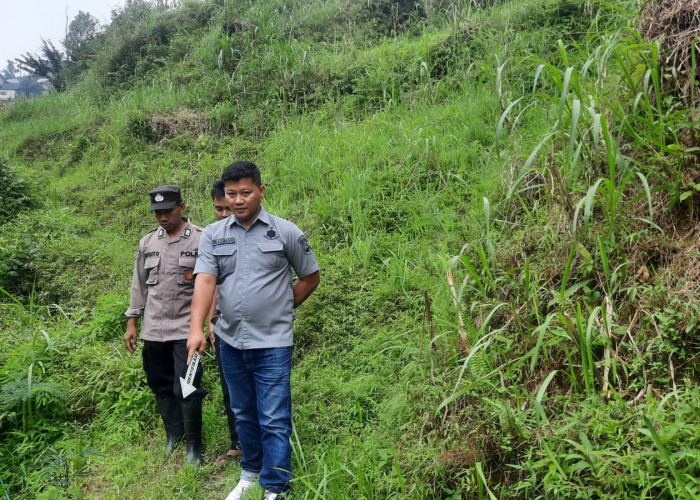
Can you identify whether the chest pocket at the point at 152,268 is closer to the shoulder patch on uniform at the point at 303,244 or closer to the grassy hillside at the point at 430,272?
the grassy hillside at the point at 430,272

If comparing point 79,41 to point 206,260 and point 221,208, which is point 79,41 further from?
point 206,260

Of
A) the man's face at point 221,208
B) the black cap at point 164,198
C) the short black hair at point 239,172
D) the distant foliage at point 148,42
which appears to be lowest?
the man's face at point 221,208

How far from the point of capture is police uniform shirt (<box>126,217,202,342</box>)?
159 inches

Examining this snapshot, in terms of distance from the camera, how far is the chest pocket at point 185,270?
4117 mm

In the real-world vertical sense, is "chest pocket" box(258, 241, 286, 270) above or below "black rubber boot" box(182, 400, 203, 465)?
above

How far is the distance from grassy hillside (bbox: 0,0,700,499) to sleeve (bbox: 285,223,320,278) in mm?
758

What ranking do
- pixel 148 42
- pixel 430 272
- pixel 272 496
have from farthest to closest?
1. pixel 148 42
2. pixel 430 272
3. pixel 272 496

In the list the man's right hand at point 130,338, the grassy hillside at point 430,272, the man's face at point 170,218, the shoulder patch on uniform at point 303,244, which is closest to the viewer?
the grassy hillside at point 430,272

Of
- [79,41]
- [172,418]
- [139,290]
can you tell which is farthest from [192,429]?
[79,41]

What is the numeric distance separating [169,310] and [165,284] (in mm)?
199

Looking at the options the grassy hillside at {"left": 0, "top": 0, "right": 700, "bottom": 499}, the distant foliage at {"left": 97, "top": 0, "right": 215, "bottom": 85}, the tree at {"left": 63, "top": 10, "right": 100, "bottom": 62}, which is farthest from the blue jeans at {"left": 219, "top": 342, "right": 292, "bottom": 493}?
the tree at {"left": 63, "top": 10, "right": 100, "bottom": 62}

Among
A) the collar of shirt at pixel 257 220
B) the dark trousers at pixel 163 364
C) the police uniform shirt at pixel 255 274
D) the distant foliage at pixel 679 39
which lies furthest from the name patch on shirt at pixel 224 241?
the distant foliage at pixel 679 39

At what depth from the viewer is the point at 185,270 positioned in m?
4.13

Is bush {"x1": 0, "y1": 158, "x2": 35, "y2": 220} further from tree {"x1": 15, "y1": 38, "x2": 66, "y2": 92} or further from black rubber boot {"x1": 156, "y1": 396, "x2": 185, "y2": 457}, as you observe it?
tree {"x1": 15, "y1": 38, "x2": 66, "y2": 92}
